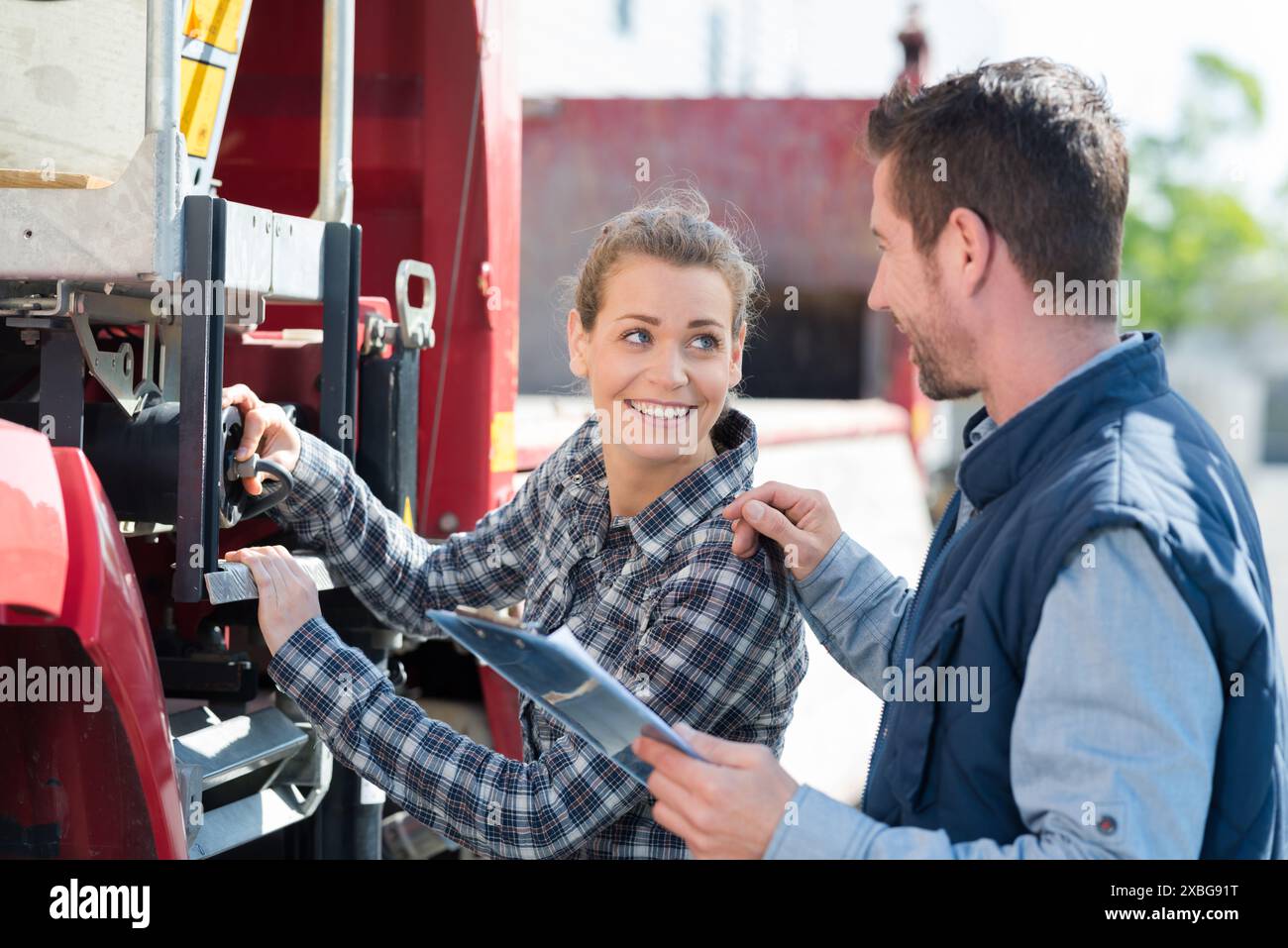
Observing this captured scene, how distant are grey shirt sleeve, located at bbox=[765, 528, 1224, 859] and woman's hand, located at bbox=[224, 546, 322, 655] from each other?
104cm

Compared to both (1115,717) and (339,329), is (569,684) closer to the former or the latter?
(1115,717)

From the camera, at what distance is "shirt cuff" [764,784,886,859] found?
1.44 metres

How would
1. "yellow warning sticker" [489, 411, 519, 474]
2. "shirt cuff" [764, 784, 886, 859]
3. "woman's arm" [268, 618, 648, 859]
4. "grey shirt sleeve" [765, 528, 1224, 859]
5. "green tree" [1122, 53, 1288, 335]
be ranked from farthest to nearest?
"green tree" [1122, 53, 1288, 335], "yellow warning sticker" [489, 411, 519, 474], "woman's arm" [268, 618, 648, 859], "shirt cuff" [764, 784, 886, 859], "grey shirt sleeve" [765, 528, 1224, 859]

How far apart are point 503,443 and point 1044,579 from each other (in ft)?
6.56

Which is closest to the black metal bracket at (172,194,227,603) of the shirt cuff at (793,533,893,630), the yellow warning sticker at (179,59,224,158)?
the yellow warning sticker at (179,59,224,158)

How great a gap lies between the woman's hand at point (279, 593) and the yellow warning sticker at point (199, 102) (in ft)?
2.07

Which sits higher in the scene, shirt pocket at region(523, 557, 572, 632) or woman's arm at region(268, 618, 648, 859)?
shirt pocket at region(523, 557, 572, 632)

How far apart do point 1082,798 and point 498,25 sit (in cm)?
230

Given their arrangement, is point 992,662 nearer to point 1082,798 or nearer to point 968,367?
point 1082,798

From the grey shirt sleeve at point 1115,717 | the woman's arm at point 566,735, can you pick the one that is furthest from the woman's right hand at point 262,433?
the grey shirt sleeve at point 1115,717

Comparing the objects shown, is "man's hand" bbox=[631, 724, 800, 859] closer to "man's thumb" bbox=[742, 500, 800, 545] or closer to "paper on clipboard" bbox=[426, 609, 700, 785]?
"paper on clipboard" bbox=[426, 609, 700, 785]

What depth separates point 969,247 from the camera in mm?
1534

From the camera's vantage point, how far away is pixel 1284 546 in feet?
46.1
